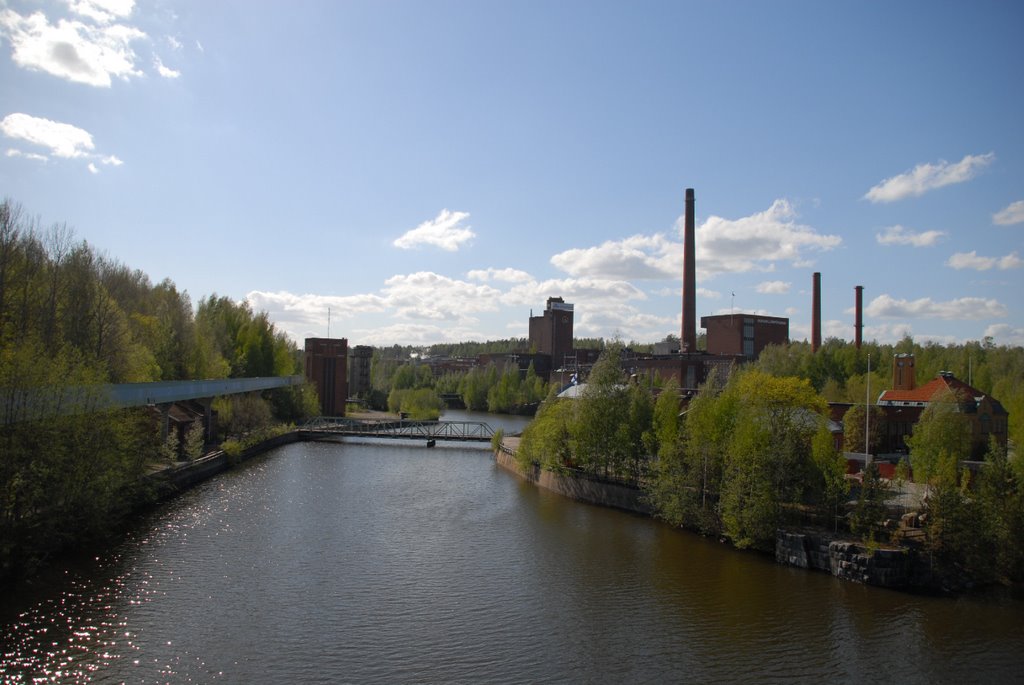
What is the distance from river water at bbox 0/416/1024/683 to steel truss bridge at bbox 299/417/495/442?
30.8m

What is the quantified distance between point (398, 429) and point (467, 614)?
49.1m

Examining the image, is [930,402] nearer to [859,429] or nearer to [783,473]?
[859,429]

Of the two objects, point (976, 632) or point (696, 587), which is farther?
point (696, 587)

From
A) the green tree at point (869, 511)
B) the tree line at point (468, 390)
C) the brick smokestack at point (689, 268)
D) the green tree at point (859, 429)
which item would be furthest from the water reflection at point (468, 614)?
the tree line at point (468, 390)

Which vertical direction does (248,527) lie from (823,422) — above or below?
below

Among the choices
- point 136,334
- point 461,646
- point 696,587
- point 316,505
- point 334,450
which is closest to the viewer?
point 461,646

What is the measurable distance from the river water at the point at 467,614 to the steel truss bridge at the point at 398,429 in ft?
101

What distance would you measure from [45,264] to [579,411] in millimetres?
26629

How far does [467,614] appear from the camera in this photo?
60.0ft

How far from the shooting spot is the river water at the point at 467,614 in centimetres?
1527

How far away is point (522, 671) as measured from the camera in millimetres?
15188

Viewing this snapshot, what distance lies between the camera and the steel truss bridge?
195ft

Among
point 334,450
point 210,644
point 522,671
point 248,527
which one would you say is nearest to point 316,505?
point 248,527

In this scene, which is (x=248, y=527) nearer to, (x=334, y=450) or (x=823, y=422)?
(x=823, y=422)
